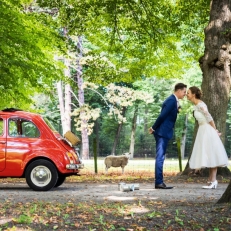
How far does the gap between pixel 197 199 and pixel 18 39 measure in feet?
24.7

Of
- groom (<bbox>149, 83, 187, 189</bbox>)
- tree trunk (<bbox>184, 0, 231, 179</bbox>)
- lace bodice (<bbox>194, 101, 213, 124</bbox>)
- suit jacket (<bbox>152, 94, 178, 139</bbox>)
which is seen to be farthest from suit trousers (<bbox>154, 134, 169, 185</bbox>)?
tree trunk (<bbox>184, 0, 231, 179</bbox>)

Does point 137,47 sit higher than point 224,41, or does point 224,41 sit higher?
point 137,47

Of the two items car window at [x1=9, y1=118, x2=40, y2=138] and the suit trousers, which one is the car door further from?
the suit trousers

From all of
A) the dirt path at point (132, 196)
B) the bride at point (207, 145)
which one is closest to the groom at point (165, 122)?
the bride at point (207, 145)

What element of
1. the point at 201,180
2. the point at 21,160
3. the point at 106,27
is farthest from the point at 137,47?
the point at 21,160

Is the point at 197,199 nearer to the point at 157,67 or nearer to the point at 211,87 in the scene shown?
the point at 211,87

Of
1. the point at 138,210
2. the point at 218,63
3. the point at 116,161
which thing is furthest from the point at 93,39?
the point at 138,210

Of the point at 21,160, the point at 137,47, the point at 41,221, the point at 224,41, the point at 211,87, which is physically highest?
the point at 137,47

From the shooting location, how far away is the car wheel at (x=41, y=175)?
10.4m

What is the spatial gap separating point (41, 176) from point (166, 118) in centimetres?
293

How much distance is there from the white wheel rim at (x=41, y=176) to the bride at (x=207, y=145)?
10.1 ft

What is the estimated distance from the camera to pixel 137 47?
19625mm

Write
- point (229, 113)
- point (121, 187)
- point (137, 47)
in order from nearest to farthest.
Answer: point (121, 187) → point (137, 47) → point (229, 113)

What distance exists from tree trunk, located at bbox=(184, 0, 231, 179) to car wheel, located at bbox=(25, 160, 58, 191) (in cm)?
492
